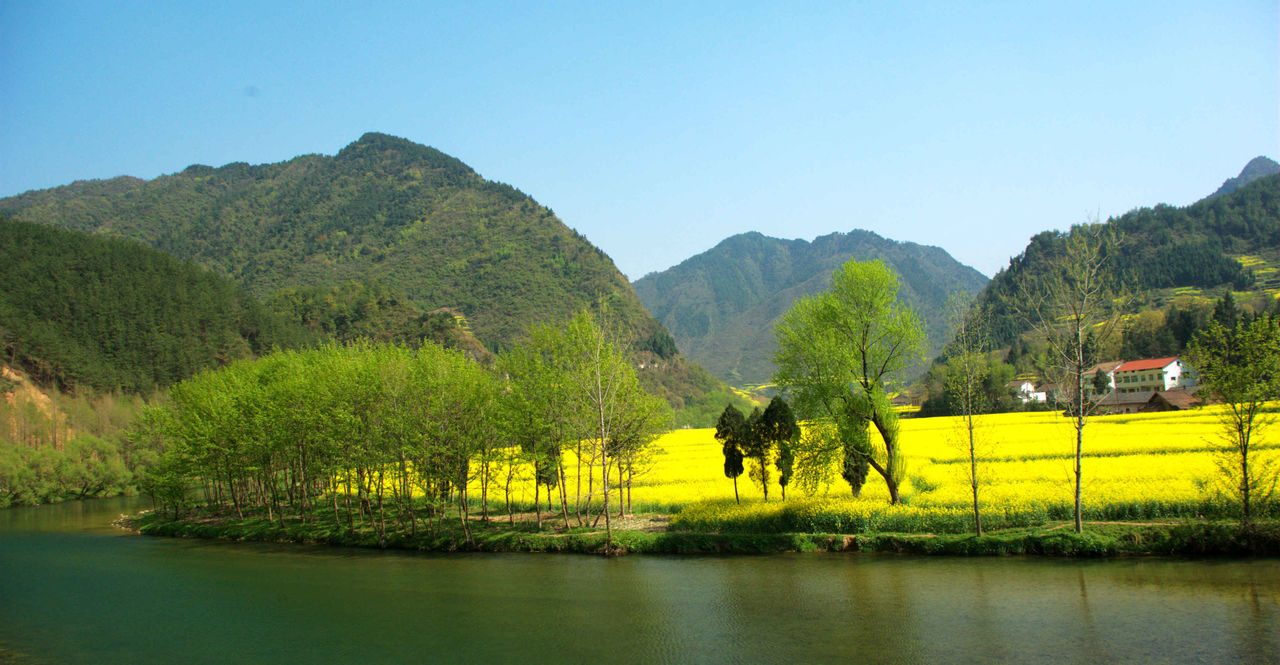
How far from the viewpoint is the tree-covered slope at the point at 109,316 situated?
8988 cm

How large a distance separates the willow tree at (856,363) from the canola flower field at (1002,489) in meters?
2.21

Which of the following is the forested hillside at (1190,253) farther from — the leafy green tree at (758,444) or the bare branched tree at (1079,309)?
the bare branched tree at (1079,309)

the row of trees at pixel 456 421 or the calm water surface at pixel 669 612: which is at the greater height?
the row of trees at pixel 456 421

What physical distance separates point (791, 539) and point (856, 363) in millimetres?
8138

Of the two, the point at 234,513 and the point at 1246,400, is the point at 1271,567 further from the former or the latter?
the point at 234,513

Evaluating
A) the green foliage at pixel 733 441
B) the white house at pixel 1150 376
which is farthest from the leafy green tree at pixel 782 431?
the white house at pixel 1150 376

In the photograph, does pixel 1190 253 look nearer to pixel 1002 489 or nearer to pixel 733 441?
pixel 1002 489

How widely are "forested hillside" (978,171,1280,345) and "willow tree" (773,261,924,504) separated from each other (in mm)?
108602

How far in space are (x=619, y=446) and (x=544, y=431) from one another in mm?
3822

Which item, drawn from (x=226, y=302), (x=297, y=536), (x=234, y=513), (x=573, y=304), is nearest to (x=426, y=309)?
(x=573, y=304)

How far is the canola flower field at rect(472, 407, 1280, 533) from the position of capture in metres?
24.4

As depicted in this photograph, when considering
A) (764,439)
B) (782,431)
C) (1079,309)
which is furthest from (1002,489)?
(764,439)

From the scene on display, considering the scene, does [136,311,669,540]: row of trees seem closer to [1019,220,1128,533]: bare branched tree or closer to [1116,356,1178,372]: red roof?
[1019,220,1128,533]: bare branched tree

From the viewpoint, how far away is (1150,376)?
76688 millimetres
